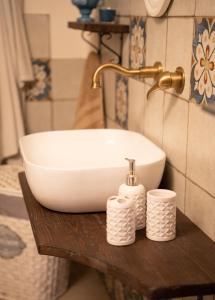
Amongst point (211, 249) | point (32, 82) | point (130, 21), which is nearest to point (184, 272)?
point (211, 249)

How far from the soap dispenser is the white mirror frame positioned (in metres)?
0.47

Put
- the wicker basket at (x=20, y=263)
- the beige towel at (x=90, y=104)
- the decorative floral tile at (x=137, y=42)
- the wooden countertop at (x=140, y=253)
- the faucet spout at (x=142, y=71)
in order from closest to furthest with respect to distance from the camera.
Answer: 1. the wooden countertop at (x=140, y=253)
2. the faucet spout at (x=142, y=71)
3. the decorative floral tile at (x=137, y=42)
4. the wicker basket at (x=20, y=263)
5. the beige towel at (x=90, y=104)

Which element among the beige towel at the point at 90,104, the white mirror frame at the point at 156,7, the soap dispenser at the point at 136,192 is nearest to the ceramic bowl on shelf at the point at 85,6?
the beige towel at the point at 90,104

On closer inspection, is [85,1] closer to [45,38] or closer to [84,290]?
[45,38]

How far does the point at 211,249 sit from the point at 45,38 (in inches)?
60.1

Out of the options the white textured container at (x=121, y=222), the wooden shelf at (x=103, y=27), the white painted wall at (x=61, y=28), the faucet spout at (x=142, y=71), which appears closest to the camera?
the white textured container at (x=121, y=222)

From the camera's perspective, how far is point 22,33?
2.19 meters

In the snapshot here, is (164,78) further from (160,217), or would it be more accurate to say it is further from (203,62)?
(160,217)

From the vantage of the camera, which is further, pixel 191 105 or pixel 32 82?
pixel 32 82

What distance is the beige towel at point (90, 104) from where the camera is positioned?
2090 mm

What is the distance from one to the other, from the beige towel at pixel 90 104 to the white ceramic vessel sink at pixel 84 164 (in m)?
0.51

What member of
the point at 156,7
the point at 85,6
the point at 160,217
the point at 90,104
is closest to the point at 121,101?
the point at 90,104

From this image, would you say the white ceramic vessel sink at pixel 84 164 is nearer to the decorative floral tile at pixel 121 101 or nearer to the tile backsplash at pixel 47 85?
the decorative floral tile at pixel 121 101

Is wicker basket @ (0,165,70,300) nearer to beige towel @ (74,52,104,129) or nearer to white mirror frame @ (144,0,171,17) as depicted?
beige towel @ (74,52,104,129)
